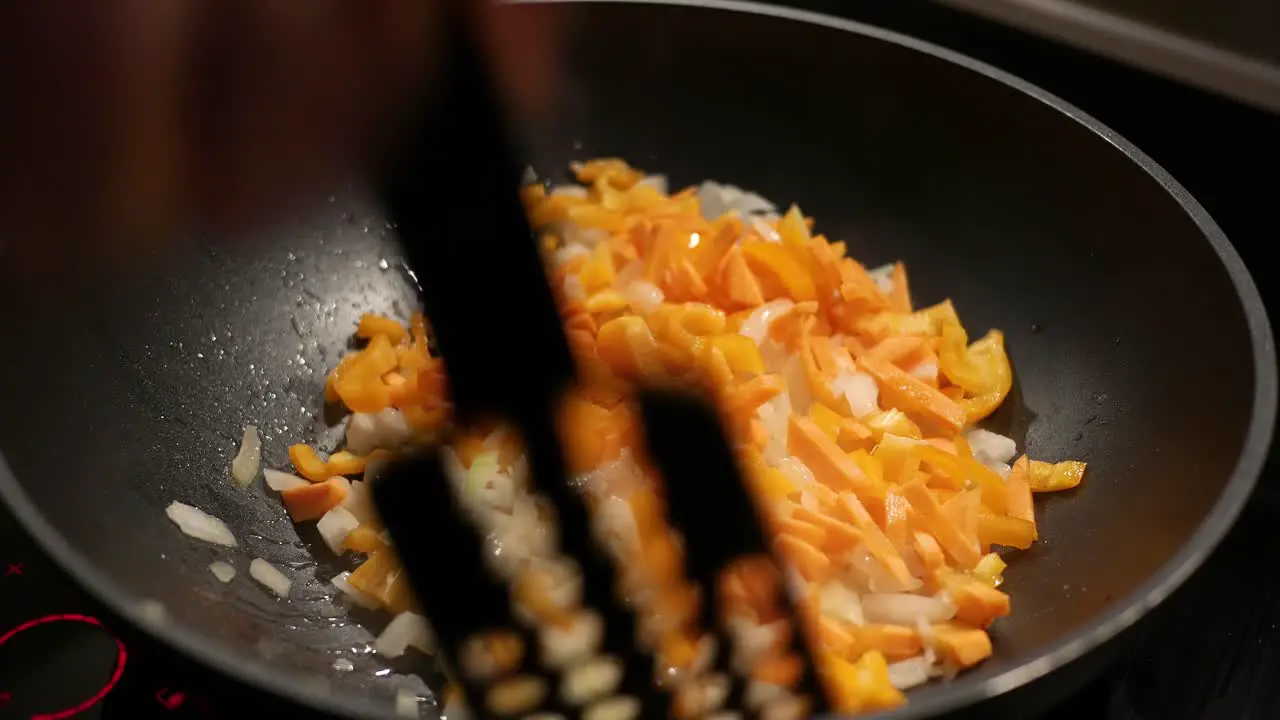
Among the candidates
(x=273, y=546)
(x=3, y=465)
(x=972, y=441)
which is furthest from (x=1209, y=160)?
(x=3, y=465)

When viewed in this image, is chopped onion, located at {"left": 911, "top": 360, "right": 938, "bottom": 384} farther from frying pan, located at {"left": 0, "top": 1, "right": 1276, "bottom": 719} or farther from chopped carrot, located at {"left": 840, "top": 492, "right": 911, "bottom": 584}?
chopped carrot, located at {"left": 840, "top": 492, "right": 911, "bottom": 584}

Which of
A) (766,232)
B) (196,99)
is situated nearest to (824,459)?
(766,232)

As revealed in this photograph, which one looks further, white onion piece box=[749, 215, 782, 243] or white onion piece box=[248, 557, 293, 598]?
white onion piece box=[749, 215, 782, 243]

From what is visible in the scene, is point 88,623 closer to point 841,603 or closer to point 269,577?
point 269,577

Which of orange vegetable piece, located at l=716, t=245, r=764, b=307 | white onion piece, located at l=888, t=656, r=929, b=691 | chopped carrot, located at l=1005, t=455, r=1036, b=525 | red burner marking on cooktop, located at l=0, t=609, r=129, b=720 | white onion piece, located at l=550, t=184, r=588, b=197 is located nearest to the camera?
red burner marking on cooktop, located at l=0, t=609, r=129, b=720

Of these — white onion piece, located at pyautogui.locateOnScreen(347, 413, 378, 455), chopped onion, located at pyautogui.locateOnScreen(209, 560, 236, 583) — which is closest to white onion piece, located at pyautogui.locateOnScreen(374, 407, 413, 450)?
white onion piece, located at pyautogui.locateOnScreen(347, 413, 378, 455)

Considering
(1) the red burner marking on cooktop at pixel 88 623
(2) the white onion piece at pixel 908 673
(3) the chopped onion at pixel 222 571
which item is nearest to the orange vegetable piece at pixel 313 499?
(3) the chopped onion at pixel 222 571

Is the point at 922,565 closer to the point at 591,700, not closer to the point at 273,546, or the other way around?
the point at 591,700
